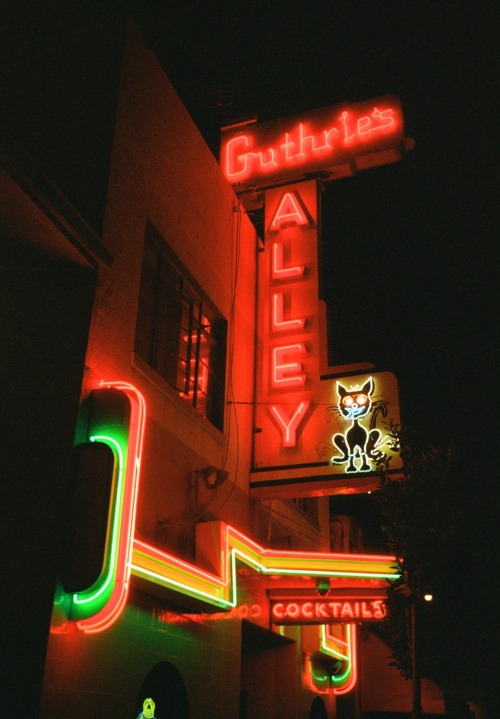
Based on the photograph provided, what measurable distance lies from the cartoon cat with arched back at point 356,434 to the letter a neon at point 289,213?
3103 millimetres

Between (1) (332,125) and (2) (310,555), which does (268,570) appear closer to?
(2) (310,555)

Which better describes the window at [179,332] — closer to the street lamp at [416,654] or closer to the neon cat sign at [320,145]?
the neon cat sign at [320,145]

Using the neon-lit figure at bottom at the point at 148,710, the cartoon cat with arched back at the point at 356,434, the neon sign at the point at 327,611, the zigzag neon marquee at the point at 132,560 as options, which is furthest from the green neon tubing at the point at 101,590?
the neon sign at the point at 327,611

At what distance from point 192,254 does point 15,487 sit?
4986mm

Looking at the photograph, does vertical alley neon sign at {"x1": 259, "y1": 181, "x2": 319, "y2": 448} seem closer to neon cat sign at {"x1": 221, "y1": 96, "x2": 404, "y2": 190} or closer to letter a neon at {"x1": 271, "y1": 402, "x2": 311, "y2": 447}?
letter a neon at {"x1": 271, "y1": 402, "x2": 311, "y2": 447}

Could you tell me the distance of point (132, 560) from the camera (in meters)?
6.35

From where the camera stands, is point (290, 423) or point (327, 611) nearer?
point (327, 611)

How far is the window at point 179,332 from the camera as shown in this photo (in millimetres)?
8914

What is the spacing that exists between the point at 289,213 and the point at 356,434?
4183mm

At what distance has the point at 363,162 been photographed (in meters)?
12.2

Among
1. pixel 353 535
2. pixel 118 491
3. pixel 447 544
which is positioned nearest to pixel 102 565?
pixel 118 491

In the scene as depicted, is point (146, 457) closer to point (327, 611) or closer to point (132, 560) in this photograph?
point (132, 560)

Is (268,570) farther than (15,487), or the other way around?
(268,570)

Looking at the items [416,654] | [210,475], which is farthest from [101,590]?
[210,475]
